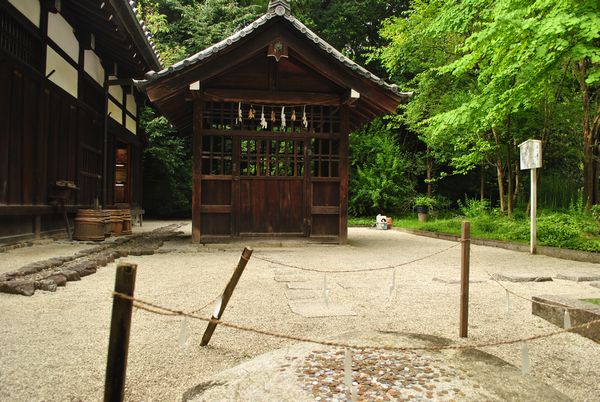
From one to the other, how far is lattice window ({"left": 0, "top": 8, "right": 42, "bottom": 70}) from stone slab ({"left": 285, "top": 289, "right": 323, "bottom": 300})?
6.26 metres

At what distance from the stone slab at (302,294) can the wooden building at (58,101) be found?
17.5 feet

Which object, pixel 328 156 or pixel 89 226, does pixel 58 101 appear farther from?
pixel 328 156

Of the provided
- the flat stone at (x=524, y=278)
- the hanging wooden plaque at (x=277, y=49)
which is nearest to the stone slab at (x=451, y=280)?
the flat stone at (x=524, y=278)

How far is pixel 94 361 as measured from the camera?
9.02ft

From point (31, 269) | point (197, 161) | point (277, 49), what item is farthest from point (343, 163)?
point (31, 269)

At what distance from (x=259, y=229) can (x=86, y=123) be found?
5.60 metres

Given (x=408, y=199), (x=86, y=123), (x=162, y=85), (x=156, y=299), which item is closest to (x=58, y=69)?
(x=86, y=123)

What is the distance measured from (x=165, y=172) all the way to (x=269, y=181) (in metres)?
12.9

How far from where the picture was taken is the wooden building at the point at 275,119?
8.84m

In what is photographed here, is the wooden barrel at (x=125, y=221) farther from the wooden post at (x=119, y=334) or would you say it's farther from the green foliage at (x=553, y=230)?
the wooden post at (x=119, y=334)

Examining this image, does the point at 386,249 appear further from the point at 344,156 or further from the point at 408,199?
the point at 408,199

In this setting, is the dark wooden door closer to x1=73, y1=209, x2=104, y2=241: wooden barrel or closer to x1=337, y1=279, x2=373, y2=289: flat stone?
x1=73, y1=209, x2=104, y2=241: wooden barrel

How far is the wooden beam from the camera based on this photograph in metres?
9.16

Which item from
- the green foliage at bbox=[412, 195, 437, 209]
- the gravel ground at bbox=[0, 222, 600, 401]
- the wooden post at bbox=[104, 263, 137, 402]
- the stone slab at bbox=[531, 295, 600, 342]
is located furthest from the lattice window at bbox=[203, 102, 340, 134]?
the green foliage at bbox=[412, 195, 437, 209]
